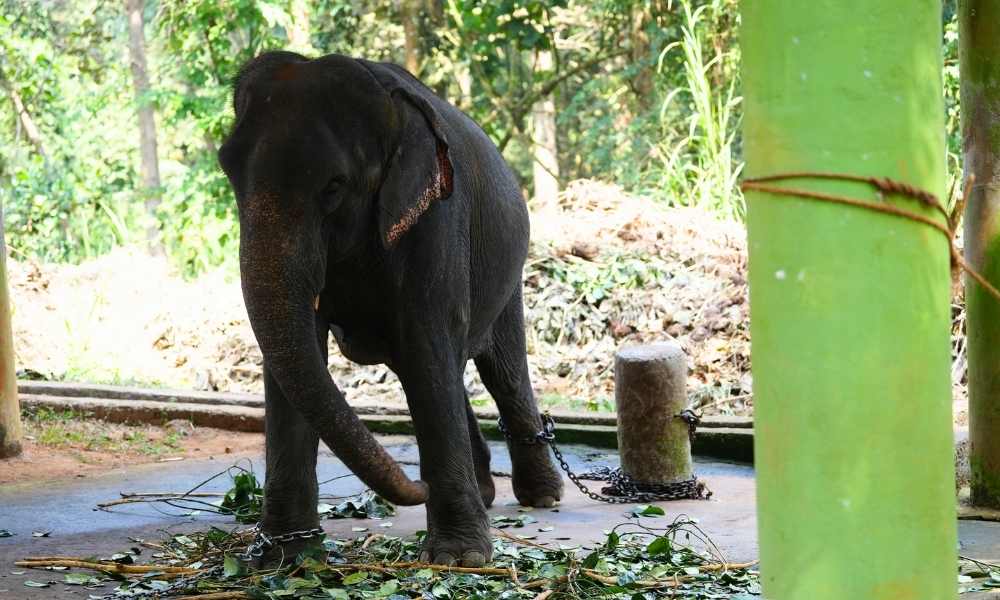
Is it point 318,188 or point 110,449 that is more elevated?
point 318,188

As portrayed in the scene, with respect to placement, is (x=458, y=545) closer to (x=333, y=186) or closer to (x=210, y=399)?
(x=333, y=186)

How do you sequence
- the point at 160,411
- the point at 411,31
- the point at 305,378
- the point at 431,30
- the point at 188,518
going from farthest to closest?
1. the point at 431,30
2. the point at 411,31
3. the point at 160,411
4. the point at 188,518
5. the point at 305,378

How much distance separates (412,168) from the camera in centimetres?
468

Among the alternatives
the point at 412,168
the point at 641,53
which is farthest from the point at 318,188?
the point at 641,53

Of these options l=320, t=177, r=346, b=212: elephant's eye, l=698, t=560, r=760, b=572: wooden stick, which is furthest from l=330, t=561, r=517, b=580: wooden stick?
l=320, t=177, r=346, b=212: elephant's eye

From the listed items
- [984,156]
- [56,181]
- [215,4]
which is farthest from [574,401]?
[56,181]

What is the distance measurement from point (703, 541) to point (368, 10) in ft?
44.8

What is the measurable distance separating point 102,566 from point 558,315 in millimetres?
7114

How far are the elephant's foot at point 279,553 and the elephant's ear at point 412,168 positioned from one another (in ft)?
3.77

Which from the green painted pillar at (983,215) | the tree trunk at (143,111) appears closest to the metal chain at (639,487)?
the green painted pillar at (983,215)

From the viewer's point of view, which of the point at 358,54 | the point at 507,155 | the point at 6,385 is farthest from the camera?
the point at 507,155

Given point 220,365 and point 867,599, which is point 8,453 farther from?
point 867,599

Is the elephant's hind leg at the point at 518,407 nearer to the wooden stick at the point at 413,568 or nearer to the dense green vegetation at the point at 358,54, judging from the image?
the wooden stick at the point at 413,568

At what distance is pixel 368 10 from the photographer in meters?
17.7
